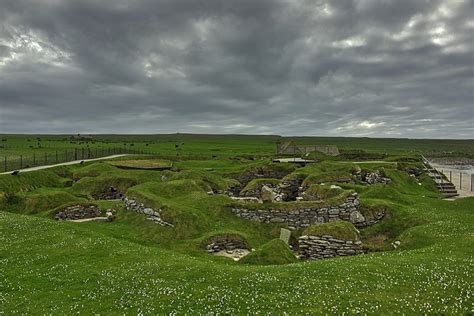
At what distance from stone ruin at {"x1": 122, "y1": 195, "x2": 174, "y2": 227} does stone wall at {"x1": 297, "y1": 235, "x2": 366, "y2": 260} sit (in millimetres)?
11600

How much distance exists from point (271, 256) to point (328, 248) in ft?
18.9

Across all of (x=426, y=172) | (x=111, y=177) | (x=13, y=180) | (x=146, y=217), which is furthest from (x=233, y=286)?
(x=426, y=172)

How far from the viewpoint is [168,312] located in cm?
1303

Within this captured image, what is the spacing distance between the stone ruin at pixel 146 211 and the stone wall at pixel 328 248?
11.6m

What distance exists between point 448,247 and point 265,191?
1906 cm

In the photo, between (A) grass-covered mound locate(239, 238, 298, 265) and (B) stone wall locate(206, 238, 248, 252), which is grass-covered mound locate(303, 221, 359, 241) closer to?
(A) grass-covered mound locate(239, 238, 298, 265)

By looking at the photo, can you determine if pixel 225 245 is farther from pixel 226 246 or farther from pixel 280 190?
pixel 280 190

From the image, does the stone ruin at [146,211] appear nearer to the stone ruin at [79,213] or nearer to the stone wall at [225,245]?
the stone ruin at [79,213]

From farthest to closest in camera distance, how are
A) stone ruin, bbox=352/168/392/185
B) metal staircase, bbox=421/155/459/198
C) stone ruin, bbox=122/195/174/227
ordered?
1. stone ruin, bbox=352/168/392/185
2. metal staircase, bbox=421/155/459/198
3. stone ruin, bbox=122/195/174/227

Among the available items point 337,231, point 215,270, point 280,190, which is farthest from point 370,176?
point 215,270

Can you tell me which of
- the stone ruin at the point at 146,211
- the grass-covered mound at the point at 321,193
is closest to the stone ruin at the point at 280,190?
the grass-covered mound at the point at 321,193

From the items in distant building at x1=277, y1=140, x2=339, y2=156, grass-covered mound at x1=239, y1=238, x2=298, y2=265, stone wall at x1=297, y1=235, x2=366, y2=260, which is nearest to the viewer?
grass-covered mound at x1=239, y1=238, x2=298, y2=265

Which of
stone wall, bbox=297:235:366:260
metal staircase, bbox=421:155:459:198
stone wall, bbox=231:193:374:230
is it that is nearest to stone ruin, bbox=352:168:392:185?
metal staircase, bbox=421:155:459:198

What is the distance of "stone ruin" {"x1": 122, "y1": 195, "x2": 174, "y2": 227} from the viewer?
30.7 m
